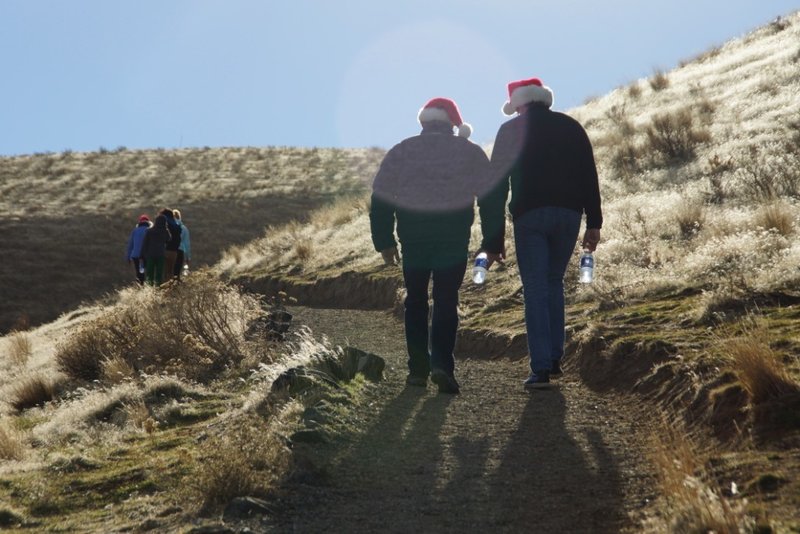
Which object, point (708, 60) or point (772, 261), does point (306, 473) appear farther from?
point (708, 60)

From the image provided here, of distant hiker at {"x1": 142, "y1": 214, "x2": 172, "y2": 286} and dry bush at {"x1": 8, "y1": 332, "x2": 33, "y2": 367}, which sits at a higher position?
distant hiker at {"x1": 142, "y1": 214, "x2": 172, "y2": 286}

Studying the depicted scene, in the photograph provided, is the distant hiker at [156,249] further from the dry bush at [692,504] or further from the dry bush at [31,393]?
the dry bush at [692,504]

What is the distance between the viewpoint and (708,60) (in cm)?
3100

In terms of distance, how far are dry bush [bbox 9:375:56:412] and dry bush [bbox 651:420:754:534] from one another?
27.7 ft

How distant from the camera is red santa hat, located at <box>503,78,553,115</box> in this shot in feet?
21.7

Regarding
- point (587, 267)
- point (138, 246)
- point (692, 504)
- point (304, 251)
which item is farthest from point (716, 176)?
point (692, 504)

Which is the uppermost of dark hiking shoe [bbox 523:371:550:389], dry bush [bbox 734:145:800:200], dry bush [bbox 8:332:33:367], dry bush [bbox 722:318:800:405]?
dry bush [bbox 734:145:800:200]

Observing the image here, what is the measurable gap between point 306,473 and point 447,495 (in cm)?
76

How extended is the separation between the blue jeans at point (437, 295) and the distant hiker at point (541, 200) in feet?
1.01

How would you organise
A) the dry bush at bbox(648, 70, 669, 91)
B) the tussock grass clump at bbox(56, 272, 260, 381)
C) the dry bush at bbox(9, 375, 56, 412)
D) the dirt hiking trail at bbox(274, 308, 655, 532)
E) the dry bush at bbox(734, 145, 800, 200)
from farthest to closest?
the dry bush at bbox(648, 70, 669, 91)
the dry bush at bbox(734, 145, 800, 200)
the dry bush at bbox(9, 375, 56, 412)
the tussock grass clump at bbox(56, 272, 260, 381)
the dirt hiking trail at bbox(274, 308, 655, 532)

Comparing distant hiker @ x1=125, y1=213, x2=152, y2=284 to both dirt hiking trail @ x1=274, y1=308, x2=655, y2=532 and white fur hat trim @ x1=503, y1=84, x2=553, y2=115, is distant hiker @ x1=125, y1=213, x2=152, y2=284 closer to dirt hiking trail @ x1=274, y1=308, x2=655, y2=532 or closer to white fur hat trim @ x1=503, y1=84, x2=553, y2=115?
dirt hiking trail @ x1=274, y1=308, x2=655, y2=532

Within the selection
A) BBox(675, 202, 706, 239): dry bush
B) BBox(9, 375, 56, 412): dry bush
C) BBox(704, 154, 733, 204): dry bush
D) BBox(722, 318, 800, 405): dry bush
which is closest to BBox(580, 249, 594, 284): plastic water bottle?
BBox(722, 318, 800, 405): dry bush

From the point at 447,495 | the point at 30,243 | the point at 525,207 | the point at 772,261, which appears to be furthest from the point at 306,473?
the point at 30,243

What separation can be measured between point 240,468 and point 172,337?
19.6ft
